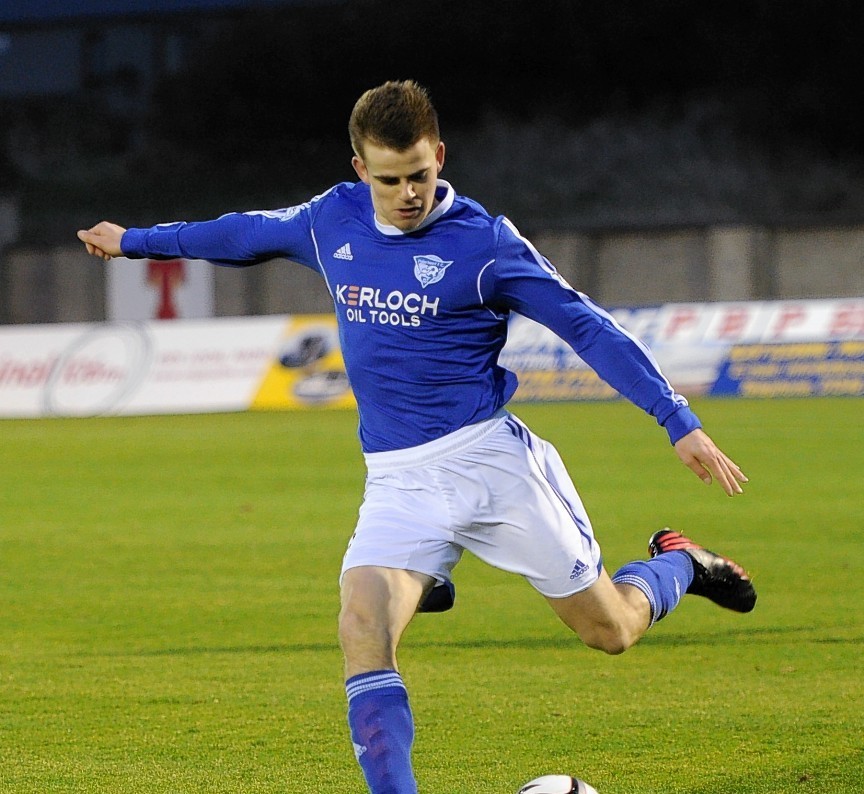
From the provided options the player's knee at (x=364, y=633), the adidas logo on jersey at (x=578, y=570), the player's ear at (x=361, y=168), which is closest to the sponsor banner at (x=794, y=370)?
the adidas logo on jersey at (x=578, y=570)

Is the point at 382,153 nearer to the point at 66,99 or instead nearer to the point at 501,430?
the point at 501,430

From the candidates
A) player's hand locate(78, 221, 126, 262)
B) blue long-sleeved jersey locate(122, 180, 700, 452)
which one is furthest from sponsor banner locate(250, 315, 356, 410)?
blue long-sleeved jersey locate(122, 180, 700, 452)

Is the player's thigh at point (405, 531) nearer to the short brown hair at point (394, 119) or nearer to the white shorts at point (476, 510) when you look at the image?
the white shorts at point (476, 510)

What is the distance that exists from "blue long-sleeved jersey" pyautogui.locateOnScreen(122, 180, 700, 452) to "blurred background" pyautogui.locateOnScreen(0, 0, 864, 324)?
2923cm

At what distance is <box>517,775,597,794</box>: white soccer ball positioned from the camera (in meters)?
4.18

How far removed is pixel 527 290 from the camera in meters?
4.47

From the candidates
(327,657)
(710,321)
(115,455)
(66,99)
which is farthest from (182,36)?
(327,657)

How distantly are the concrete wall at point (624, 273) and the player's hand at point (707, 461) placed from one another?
2689 centimetres

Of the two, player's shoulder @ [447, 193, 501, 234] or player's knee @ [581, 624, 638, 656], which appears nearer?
player's shoulder @ [447, 193, 501, 234]

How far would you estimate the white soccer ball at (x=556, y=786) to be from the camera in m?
4.18

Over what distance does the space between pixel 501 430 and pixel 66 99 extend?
37343 mm

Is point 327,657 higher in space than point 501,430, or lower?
lower

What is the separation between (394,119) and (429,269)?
0.45 m

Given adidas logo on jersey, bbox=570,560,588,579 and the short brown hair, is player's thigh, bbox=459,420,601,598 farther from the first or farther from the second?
the short brown hair
